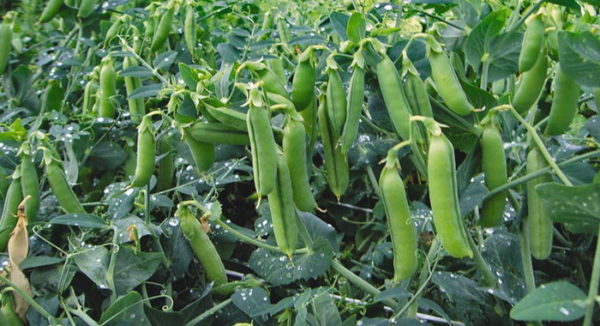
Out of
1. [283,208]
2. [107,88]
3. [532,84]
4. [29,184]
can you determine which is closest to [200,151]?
[283,208]

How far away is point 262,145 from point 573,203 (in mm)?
447

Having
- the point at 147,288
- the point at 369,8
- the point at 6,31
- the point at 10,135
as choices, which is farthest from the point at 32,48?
the point at 369,8

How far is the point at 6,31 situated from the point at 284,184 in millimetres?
1473

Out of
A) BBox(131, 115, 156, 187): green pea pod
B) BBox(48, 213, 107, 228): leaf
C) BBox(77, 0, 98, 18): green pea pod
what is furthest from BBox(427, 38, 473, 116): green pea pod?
BBox(77, 0, 98, 18): green pea pod

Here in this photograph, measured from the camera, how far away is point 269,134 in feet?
3.16

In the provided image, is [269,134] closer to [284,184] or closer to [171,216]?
[284,184]

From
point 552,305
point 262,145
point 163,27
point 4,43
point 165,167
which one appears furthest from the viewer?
point 4,43

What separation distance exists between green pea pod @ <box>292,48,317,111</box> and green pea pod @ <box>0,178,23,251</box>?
0.67 m

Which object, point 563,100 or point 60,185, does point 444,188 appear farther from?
point 60,185

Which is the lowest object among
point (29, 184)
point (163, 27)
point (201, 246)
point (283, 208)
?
point (201, 246)

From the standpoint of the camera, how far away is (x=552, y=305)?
0.82m

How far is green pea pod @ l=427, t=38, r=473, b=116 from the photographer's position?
978 millimetres

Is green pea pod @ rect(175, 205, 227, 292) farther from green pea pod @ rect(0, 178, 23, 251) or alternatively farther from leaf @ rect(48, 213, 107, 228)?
green pea pod @ rect(0, 178, 23, 251)

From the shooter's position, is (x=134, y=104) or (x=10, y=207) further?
(x=134, y=104)
